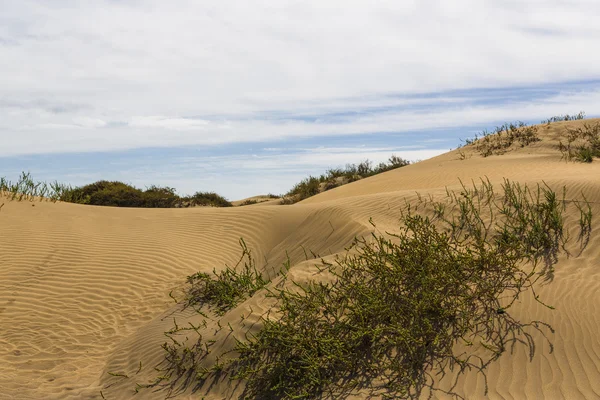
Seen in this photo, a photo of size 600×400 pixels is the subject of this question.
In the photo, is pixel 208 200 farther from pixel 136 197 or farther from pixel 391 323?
pixel 391 323

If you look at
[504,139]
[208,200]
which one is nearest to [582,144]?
[504,139]

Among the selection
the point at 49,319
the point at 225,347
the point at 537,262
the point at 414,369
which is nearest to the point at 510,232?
the point at 537,262

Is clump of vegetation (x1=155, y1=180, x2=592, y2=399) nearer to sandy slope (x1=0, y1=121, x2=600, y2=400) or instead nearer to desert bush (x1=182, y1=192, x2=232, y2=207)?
sandy slope (x1=0, y1=121, x2=600, y2=400)

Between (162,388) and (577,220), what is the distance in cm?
591

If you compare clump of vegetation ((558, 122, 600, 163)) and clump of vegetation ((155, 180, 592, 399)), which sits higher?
clump of vegetation ((558, 122, 600, 163))

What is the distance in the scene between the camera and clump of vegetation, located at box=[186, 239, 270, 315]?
7.86m

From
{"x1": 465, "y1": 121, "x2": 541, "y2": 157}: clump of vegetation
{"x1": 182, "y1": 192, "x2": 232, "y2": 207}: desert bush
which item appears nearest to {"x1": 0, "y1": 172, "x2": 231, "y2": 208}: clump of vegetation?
{"x1": 182, "y1": 192, "x2": 232, "y2": 207}: desert bush

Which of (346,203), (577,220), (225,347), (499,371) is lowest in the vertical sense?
(499,371)

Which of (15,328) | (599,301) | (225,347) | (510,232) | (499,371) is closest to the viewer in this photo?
(499,371)

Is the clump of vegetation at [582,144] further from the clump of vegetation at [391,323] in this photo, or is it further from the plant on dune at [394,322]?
the plant on dune at [394,322]

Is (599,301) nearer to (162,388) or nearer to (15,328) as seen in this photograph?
(162,388)

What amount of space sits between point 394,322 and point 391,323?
0.05 metres

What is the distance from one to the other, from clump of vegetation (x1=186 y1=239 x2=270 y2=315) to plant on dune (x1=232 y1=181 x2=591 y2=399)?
1.26 metres

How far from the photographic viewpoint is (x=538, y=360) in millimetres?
5207
